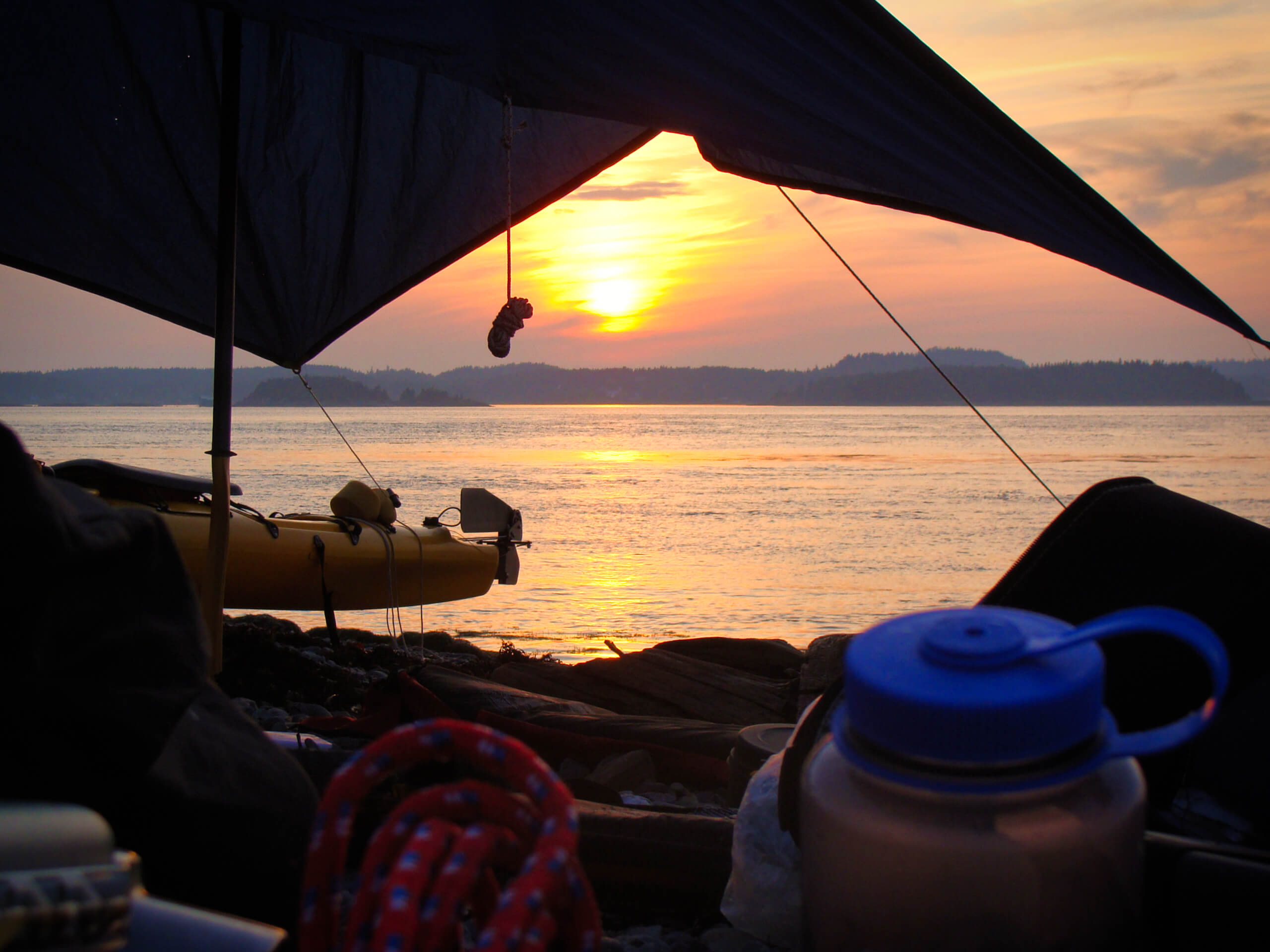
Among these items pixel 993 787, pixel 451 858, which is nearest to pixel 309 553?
pixel 451 858

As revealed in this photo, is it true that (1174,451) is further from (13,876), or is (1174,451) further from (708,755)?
(13,876)

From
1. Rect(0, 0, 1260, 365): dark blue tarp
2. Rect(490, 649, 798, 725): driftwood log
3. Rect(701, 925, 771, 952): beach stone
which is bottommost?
Rect(490, 649, 798, 725): driftwood log

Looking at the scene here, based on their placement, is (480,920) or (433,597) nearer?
(480,920)

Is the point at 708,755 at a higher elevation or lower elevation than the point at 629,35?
lower

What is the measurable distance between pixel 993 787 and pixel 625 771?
2476 mm

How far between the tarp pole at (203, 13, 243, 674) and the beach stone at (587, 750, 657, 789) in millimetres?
1695

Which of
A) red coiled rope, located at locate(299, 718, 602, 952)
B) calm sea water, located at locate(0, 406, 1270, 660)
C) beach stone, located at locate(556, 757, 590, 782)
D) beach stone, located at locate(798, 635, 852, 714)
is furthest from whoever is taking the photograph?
calm sea water, located at locate(0, 406, 1270, 660)

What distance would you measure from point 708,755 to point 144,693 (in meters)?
2.73

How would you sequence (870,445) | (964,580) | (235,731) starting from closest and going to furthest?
(235,731)
(964,580)
(870,445)

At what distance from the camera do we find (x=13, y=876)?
76 centimetres

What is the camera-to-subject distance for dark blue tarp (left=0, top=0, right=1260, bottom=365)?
2895 millimetres

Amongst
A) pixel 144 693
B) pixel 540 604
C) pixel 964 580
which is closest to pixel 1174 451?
pixel 964 580

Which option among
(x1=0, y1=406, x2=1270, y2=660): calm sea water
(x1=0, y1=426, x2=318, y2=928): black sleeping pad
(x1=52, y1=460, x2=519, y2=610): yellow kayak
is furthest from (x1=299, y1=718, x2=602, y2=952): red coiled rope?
(x1=0, y1=406, x2=1270, y2=660): calm sea water

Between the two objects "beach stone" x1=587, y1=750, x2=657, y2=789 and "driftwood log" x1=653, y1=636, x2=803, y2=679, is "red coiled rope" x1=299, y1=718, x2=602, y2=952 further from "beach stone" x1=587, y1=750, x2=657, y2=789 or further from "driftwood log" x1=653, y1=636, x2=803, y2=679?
"driftwood log" x1=653, y1=636, x2=803, y2=679
